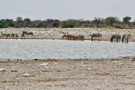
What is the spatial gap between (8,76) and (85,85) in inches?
105

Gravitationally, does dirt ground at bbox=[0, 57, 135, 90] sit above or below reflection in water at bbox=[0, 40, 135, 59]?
above

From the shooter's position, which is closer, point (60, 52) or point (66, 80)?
point (66, 80)

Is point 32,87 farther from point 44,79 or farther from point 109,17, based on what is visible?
point 109,17

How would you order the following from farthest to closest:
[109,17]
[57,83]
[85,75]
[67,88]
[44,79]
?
[109,17] → [85,75] → [44,79] → [57,83] → [67,88]

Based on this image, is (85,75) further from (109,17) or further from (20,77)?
(109,17)

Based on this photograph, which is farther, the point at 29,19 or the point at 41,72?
the point at 29,19

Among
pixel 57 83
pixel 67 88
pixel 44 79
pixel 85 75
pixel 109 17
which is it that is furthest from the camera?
pixel 109 17

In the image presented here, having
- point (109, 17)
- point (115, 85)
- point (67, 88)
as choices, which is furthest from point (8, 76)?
point (109, 17)

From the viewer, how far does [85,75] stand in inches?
416

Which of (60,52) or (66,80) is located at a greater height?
(66,80)

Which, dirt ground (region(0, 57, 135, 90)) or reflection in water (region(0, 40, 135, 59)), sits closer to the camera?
dirt ground (region(0, 57, 135, 90))

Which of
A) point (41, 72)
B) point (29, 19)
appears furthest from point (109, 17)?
point (41, 72)

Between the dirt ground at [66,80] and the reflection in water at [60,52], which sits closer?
the dirt ground at [66,80]

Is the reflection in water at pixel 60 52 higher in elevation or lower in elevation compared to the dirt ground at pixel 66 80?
lower
